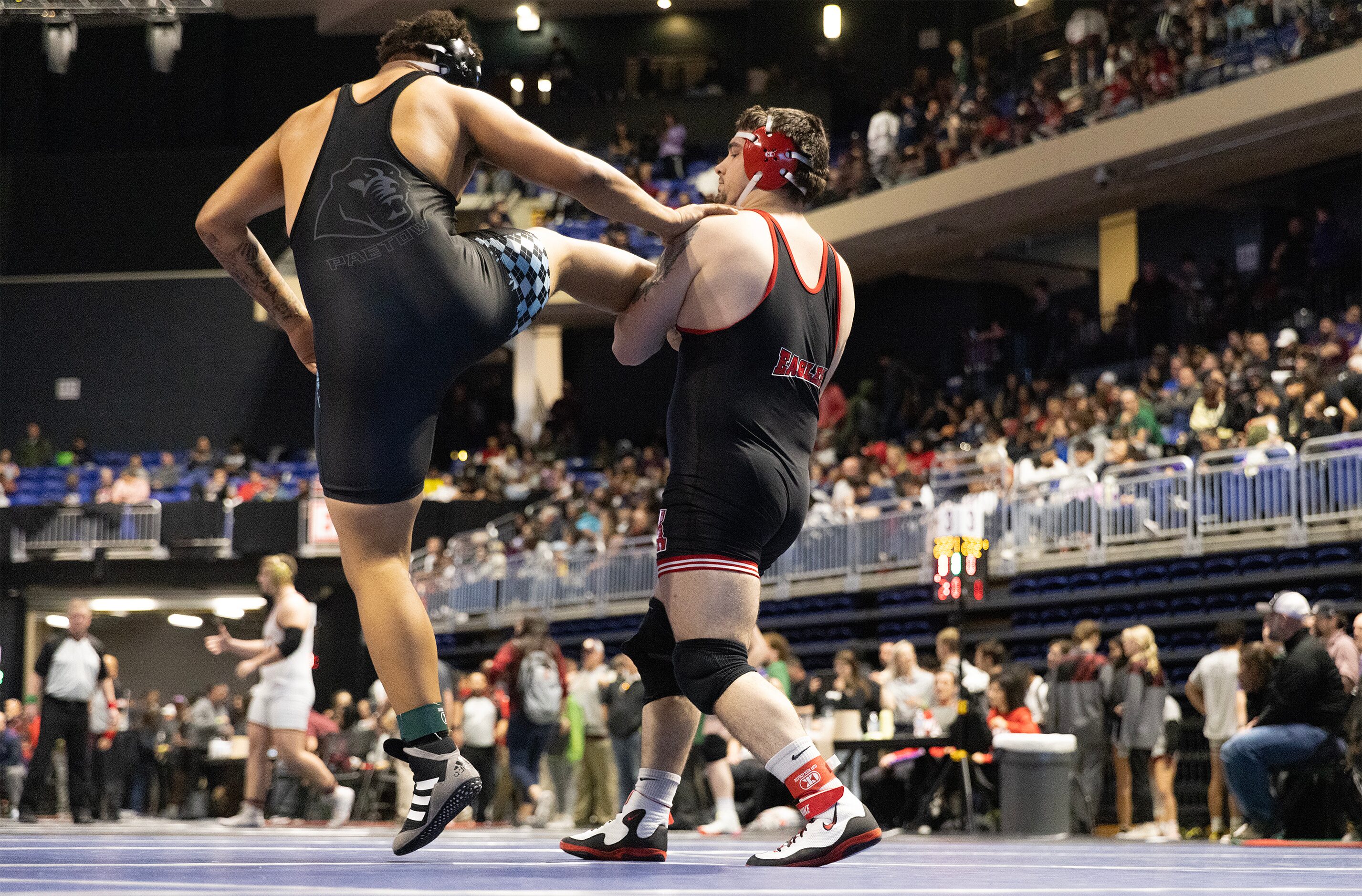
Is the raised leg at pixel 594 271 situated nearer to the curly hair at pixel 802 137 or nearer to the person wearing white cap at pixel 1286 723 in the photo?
the curly hair at pixel 802 137

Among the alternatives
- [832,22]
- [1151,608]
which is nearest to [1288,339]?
[1151,608]

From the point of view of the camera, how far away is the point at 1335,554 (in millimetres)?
13141

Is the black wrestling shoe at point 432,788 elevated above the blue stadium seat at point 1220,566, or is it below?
below

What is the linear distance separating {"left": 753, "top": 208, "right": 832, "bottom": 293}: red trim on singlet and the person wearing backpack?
8.11 metres

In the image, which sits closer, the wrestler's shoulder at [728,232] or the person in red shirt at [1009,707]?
the wrestler's shoulder at [728,232]

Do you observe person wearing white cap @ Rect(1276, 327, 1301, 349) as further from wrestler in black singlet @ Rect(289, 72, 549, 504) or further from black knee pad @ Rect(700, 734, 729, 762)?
wrestler in black singlet @ Rect(289, 72, 549, 504)

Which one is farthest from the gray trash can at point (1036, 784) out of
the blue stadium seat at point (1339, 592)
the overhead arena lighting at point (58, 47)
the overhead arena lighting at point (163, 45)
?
the overhead arena lighting at point (58, 47)

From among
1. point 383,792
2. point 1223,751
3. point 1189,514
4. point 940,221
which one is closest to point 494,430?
point 940,221

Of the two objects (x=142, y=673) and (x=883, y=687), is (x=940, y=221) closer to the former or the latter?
(x=883, y=687)

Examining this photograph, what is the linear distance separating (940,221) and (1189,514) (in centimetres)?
920

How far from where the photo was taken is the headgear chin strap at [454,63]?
11.9 ft

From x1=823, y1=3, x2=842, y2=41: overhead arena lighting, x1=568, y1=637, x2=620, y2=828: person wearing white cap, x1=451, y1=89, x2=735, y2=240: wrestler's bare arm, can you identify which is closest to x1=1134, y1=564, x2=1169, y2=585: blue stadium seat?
x1=568, y1=637, x2=620, y2=828: person wearing white cap

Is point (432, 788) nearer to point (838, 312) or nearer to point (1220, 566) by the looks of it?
point (838, 312)

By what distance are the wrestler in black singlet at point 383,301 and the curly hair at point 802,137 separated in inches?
31.3
